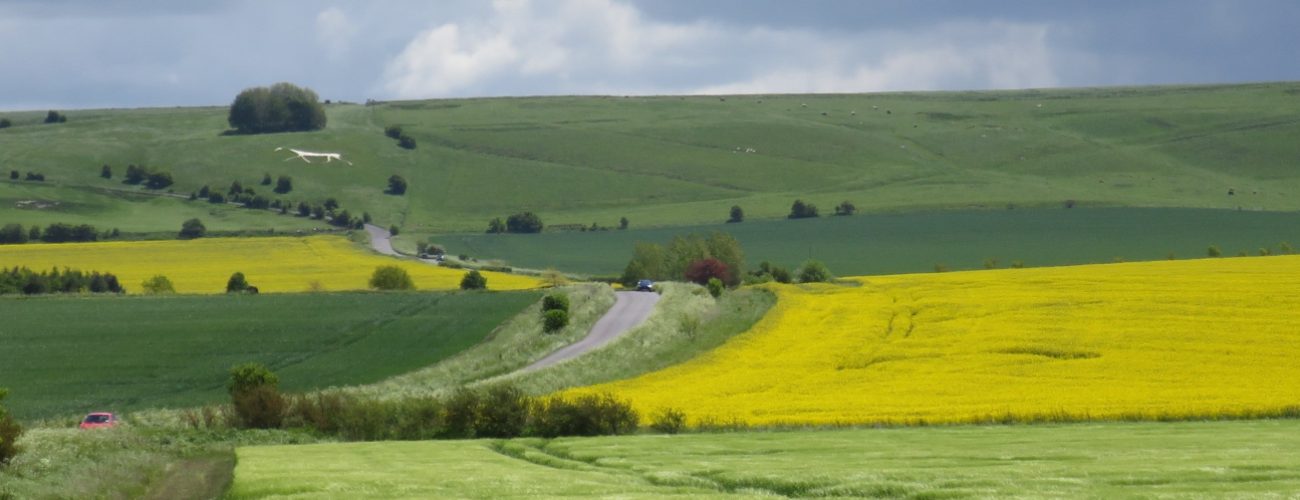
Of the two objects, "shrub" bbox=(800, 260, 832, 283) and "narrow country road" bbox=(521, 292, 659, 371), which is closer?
"narrow country road" bbox=(521, 292, 659, 371)

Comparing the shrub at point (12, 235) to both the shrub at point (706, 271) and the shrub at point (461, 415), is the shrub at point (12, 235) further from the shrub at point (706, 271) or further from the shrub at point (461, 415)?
the shrub at point (461, 415)

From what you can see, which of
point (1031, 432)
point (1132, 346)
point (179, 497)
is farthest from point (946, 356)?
point (179, 497)

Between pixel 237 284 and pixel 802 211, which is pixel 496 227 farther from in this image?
pixel 237 284

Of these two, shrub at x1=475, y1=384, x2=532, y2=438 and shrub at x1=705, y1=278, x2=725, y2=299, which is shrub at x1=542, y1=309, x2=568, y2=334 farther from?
shrub at x1=475, y1=384, x2=532, y2=438

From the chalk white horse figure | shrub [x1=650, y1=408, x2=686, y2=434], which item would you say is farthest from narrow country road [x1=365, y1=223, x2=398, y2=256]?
shrub [x1=650, y1=408, x2=686, y2=434]

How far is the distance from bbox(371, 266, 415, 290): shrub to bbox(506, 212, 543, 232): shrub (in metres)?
45.3

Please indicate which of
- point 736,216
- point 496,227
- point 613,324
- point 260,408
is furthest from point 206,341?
point 736,216

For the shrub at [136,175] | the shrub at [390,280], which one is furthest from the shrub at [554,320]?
the shrub at [136,175]

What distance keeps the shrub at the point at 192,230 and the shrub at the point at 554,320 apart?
6447 centimetres

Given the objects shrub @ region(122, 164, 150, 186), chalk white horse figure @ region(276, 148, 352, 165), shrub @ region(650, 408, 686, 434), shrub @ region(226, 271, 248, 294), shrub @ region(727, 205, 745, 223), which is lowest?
shrub @ region(226, 271, 248, 294)

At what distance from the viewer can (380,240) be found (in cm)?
12519

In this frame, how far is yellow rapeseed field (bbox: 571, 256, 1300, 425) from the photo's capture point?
4009 cm

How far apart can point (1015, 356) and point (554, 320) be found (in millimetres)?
21954

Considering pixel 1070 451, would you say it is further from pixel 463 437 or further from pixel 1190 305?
pixel 1190 305
